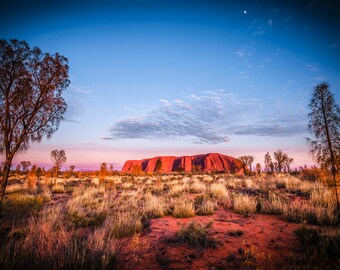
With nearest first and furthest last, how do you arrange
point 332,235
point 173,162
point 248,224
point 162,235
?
point 332,235
point 162,235
point 248,224
point 173,162

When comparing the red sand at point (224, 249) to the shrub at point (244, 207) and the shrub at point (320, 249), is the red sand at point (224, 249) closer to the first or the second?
the shrub at point (320, 249)

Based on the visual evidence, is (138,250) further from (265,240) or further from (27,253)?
(265,240)

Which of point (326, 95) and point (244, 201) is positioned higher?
point (326, 95)

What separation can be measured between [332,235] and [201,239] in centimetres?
310

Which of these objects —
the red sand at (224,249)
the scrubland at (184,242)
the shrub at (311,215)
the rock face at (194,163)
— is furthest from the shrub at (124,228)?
the rock face at (194,163)

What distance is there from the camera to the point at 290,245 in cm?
437

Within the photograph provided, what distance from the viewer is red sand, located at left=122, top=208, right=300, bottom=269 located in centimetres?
374

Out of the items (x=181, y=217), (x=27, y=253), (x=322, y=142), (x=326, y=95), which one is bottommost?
(x=181, y=217)

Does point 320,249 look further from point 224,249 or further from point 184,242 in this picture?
point 184,242

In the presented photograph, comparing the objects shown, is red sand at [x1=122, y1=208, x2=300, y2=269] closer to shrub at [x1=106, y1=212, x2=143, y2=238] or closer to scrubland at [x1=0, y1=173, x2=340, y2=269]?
scrubland at [x1=0, y1=173, x2=340, y2=269]

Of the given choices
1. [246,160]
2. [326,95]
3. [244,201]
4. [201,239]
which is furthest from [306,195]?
[246,160]

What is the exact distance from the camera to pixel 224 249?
441cm

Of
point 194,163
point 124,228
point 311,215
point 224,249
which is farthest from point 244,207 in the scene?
point 194,163

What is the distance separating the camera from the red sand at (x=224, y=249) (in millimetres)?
3737
